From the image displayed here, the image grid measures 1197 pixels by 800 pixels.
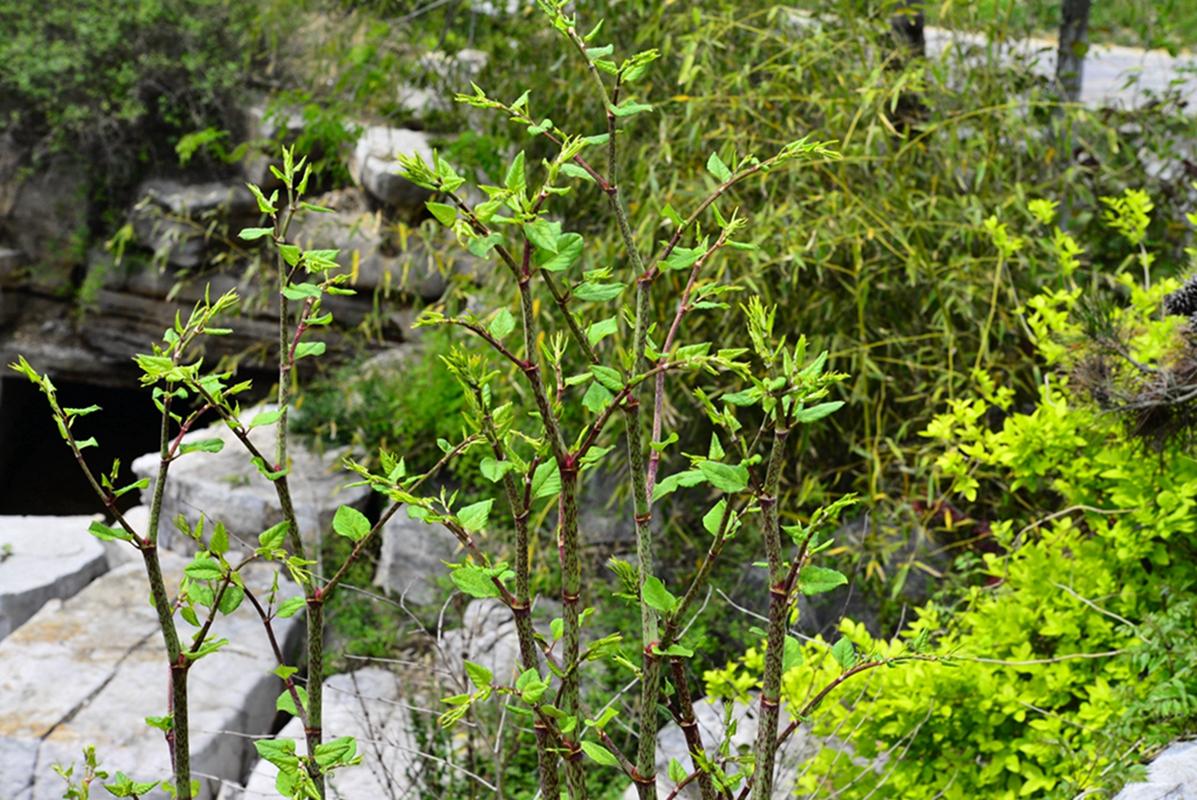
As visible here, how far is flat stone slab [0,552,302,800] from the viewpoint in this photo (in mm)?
3113

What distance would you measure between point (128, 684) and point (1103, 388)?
2800mm

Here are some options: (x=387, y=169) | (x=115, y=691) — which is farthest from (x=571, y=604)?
(x=387, y=169)

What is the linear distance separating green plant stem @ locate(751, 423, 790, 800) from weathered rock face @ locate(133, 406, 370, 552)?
3307 millimetres

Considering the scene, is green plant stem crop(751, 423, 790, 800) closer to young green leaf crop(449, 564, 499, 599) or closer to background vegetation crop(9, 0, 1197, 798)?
young green leaf crop(449, 564, 499, 599)

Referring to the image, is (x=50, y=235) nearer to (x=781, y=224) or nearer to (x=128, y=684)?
(x=128, y=684)

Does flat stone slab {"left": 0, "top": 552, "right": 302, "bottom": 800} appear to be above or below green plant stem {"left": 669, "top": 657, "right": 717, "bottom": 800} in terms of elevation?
below

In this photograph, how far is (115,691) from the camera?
3426 millimetres

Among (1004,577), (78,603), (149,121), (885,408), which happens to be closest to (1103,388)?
(1004,577)

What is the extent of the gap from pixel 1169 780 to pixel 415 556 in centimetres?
281

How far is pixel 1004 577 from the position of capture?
1980mm

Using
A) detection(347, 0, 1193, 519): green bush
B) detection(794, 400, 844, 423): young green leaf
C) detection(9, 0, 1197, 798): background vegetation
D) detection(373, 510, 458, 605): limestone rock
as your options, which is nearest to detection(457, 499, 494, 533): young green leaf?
detection(794, 400, 844, 423): young green leaf

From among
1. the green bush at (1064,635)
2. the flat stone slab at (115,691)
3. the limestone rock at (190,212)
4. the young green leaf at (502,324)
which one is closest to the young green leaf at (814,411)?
the young green leaf at (502,324)

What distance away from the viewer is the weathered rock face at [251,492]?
13.6 feet

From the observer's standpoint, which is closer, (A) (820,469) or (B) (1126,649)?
(B) (1126,649)
